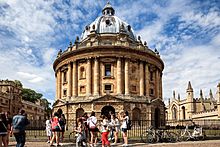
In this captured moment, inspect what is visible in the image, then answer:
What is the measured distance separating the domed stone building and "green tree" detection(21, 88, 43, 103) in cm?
4622

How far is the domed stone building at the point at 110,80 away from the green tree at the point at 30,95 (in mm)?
46217

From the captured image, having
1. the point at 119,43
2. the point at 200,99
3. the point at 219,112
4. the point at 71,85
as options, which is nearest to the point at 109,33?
the point at 119,43

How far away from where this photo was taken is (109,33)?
4828cm

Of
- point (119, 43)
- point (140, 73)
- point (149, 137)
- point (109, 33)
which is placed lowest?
point (149, 137)

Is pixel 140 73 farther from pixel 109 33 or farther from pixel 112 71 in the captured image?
pixel 109 33

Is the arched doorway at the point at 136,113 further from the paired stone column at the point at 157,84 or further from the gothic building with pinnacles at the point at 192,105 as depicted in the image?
the gothic building with pinnacles at the point at 192,105

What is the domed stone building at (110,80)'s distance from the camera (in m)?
40.8

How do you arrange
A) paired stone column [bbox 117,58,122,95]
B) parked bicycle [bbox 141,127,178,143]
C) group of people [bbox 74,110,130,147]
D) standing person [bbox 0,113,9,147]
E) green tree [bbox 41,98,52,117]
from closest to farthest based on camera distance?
standing person [bbox 0,113,9,147] < group of people [bbox 74,110,130,147] < parked bicycle [bbox 141,127,178,143] < paired stone column [bbox 117,58,122,95] < green tree [bbox 41,98,52,117]

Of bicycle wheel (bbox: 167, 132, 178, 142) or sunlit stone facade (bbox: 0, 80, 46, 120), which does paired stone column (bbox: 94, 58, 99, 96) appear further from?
sunlit stone facade (bbox: 0, 80, 46, 120)

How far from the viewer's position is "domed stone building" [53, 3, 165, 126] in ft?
134

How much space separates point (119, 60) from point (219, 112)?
3607cm

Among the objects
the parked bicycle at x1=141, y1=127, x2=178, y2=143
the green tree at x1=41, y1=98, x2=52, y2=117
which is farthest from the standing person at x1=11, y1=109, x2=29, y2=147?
the green tree at x1=41, y1=98, x2=52, y2=117

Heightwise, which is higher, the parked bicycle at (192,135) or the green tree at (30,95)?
the green tree at (30,95)

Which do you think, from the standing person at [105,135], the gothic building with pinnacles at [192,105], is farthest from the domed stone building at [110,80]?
the gothic building with pinnacles at [192,105]
